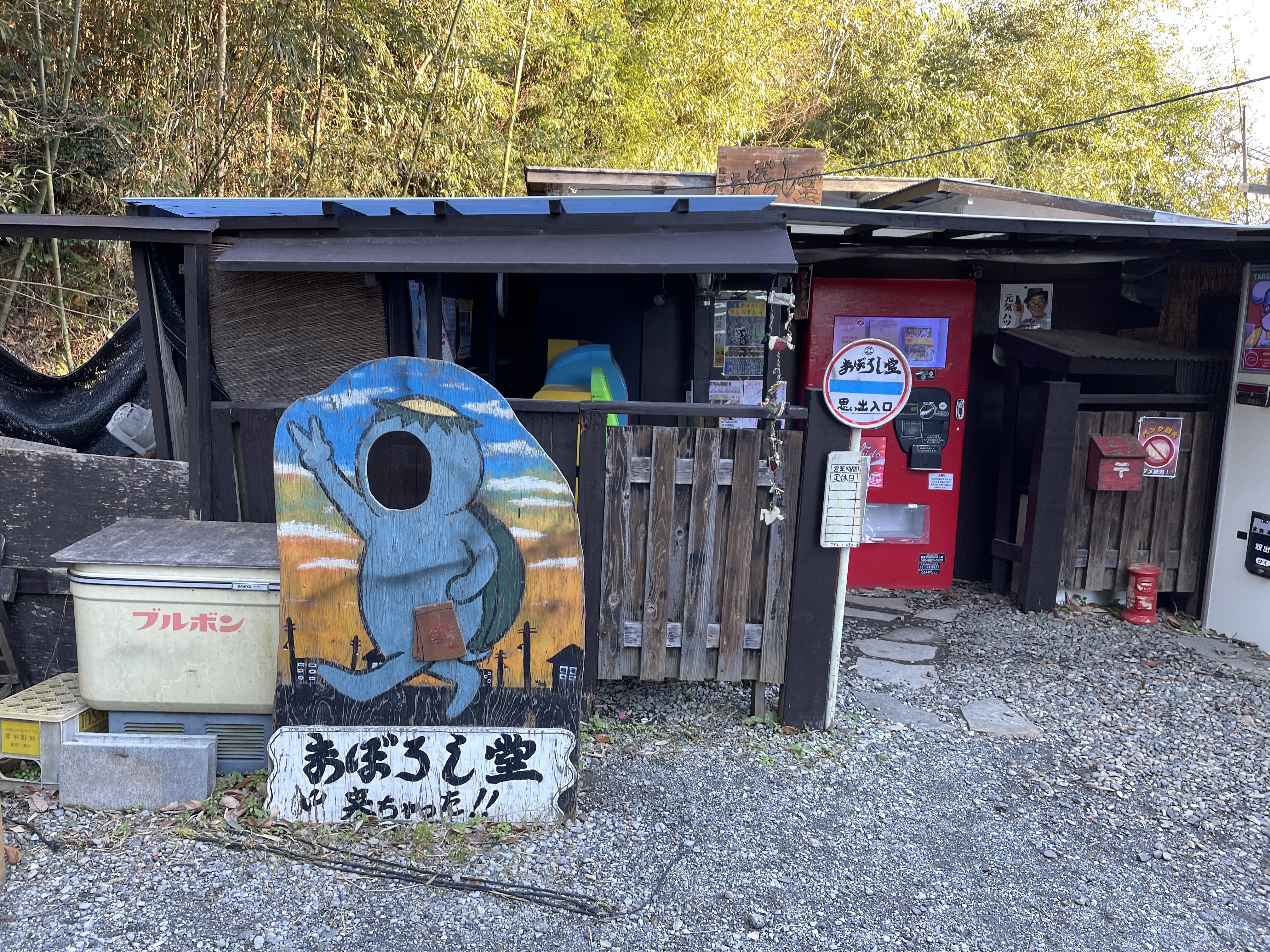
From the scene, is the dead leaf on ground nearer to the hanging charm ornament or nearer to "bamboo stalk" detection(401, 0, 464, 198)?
the hanging charm ornament

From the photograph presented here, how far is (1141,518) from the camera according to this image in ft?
17.8

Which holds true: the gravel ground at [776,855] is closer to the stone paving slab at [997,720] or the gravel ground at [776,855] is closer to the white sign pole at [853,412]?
the stone paving slab at [997,720]

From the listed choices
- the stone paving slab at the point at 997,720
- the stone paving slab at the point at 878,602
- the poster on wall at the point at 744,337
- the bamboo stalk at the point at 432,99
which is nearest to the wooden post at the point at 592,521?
the stone paving slab at the point at 997,720

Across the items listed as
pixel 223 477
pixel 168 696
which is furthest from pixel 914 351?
pixel 168 696

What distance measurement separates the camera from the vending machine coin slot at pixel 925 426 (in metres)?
5.76

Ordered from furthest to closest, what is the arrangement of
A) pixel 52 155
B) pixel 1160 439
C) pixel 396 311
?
pixel 52 155
pixel 1160 439
pixel 396 311

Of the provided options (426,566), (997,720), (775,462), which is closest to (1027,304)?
(997,720)

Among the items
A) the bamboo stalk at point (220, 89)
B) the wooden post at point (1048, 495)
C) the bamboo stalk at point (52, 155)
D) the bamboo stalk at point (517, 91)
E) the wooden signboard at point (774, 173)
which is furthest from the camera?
the bamboo stalk at point (517, 91)

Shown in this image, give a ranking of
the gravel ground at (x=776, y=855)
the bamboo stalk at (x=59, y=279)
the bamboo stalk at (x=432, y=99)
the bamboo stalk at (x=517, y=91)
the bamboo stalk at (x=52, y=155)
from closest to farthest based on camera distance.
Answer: the gravel ground at (x=776, y=855) < the bamboo stalk at (x=52, y=155) < the bamboo stalk at (x=59, y=279) < the bamboo stalk at (x=432, y=99) < the bamboo stalk at (x=517, y=91)

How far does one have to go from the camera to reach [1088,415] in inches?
209

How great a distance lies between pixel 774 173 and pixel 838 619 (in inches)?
136

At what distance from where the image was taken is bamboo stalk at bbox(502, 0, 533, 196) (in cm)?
808

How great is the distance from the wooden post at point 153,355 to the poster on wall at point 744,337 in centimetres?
316

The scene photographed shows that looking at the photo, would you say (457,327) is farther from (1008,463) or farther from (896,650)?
(1008,463)
